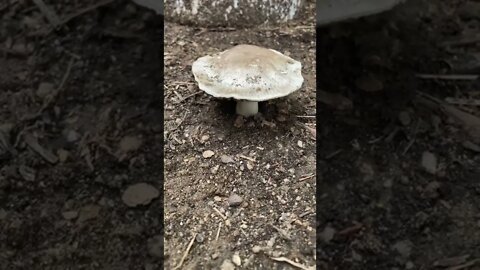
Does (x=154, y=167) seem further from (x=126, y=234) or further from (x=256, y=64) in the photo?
(x=256, y=64)

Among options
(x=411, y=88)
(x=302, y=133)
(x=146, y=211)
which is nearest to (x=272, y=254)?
(x=146, y=211)

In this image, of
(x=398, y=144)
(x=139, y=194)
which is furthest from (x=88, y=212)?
(x=398, y=144)

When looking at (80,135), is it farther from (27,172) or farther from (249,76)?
(249,76)

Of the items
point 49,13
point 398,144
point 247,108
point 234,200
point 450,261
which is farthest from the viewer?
point 49,13

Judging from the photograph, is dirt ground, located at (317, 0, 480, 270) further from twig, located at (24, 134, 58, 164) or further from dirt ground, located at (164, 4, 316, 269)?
Answer: twig, located at (24, 134, 58, 164)

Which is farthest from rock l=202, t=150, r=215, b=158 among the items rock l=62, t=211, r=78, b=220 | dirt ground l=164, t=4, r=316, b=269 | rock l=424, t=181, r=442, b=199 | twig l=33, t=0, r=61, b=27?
twig l=33, t=0, r=61, b=27

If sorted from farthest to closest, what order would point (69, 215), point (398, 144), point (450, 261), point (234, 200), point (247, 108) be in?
1. point (247, 108)
2. point (398, 144)
3. point (234, 200)
4. point (69, 215)
5. point (450, 261)

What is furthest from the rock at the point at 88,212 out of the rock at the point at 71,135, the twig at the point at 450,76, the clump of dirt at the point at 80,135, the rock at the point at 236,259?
the twig at the point at 450,76

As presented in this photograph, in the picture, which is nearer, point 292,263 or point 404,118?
point 292,263
